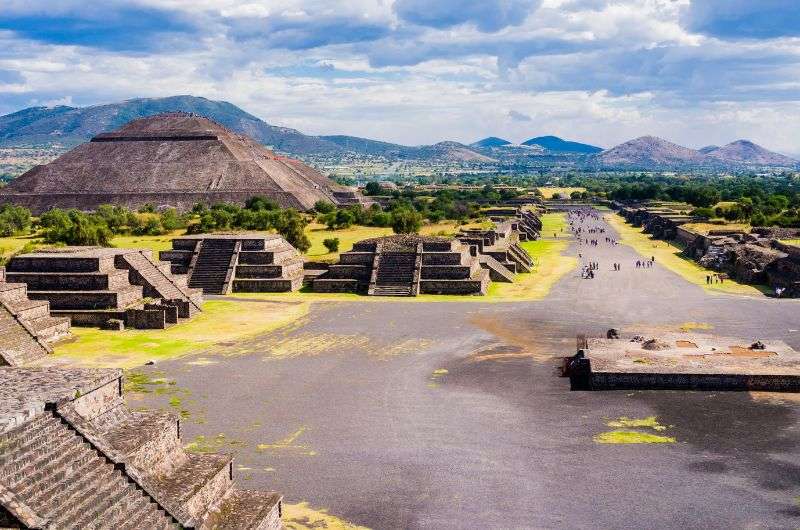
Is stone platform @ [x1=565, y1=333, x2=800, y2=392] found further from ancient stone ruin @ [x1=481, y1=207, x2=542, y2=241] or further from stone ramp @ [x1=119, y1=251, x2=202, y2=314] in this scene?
ancient stone ruin @ [x1=481, y1=207, x2=542, y2=241]

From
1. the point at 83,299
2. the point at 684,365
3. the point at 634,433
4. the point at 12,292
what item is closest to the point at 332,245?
the point at 83,299

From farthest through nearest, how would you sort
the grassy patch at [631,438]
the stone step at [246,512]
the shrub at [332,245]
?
the shrub at [332,245], the grassy patch at [631,438], the stone step at [246,512]

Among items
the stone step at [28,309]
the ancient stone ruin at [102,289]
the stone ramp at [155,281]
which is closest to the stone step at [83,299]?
the ancient stone ruin at [102,289]

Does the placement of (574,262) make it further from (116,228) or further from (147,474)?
(147,474)

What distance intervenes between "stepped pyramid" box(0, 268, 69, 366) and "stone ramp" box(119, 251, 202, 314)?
7.08 m

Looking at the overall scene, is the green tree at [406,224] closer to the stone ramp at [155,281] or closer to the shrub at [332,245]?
the shrub at [332,245]

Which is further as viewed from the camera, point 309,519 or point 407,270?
point 407,270

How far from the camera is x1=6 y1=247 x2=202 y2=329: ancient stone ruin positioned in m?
40.9

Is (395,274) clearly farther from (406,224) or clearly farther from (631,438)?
(631,438)

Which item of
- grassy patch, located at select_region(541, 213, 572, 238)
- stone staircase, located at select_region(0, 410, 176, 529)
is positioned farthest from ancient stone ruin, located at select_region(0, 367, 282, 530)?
grassy patch, located at select_region(541, 213, 572, 238)

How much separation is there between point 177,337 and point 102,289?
697 centimetres

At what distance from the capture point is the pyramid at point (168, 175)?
13412cm

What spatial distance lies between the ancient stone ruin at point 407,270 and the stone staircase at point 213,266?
619cm

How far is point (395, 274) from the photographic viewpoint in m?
54.2
